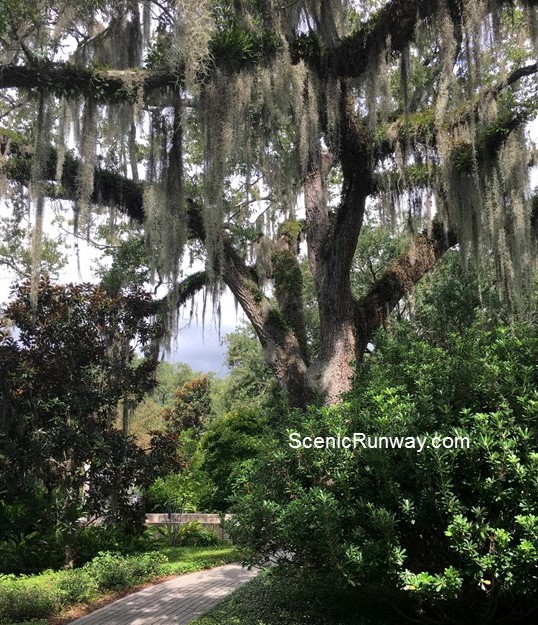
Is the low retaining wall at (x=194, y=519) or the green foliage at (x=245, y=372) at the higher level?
the green foliage at (x=245, y=372)

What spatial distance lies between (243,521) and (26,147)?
5.49 meters

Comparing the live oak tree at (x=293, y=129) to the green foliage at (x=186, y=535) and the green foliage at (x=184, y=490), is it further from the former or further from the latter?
the green foliage at (x=184, y=490)

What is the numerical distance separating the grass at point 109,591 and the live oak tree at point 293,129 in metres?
3.01

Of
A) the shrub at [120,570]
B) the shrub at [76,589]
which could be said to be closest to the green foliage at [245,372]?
the shrub at [120,570]

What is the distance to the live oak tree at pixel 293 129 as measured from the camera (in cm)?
570

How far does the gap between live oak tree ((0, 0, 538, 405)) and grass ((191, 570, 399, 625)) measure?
1.81 meters

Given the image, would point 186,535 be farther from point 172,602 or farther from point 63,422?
point 172,602

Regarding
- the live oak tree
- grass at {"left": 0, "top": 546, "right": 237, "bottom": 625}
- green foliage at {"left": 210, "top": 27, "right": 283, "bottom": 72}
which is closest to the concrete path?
grass at {"left": 0, "top": 546, "right": 237, "bottom": 625}

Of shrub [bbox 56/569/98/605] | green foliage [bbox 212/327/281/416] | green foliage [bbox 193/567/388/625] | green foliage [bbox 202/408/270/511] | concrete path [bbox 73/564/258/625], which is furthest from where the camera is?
green foliage [bbox 212/327/281/416]

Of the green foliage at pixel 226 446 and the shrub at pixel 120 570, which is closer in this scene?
the shrub at pixel 120 570

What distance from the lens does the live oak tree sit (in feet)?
18.7

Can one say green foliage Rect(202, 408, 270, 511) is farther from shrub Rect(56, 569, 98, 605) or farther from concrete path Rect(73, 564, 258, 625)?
shrub Rect(56, 569, 98, 605)

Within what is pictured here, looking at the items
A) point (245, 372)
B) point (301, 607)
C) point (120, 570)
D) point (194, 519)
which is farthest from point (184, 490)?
point (245, 372)

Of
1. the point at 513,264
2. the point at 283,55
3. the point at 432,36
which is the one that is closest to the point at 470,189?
the point at 513,264
